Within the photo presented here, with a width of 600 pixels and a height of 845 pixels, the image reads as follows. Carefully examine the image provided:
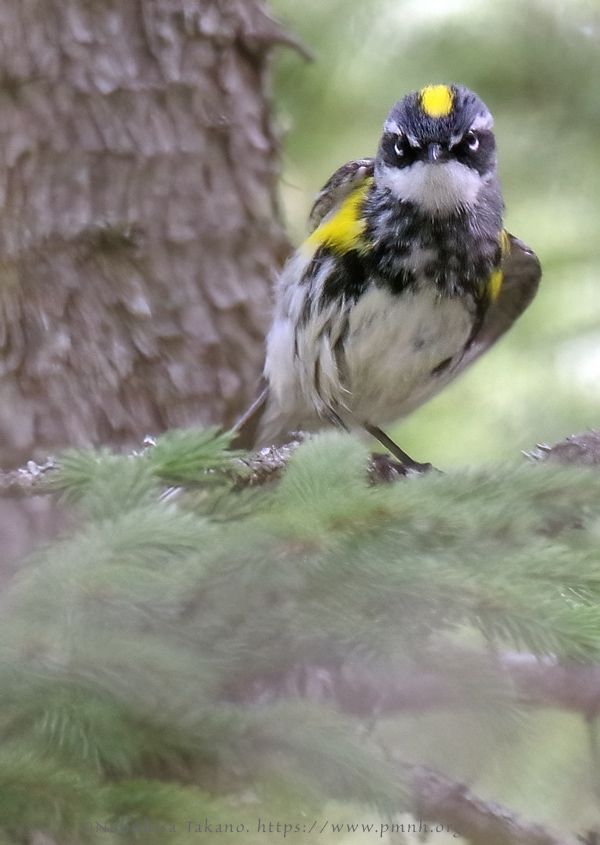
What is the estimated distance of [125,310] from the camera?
2.89 metres

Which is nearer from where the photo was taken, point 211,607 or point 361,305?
point 211,607

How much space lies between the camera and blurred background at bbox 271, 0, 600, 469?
10.8ft

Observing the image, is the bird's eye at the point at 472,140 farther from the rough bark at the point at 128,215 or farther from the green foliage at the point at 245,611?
the green foliage at the point at 245,611

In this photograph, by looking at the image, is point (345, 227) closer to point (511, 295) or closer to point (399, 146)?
point (399, 146)

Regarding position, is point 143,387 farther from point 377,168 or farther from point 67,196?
point 377,168

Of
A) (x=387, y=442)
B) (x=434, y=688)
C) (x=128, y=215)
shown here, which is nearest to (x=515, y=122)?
(x=387, y=442)

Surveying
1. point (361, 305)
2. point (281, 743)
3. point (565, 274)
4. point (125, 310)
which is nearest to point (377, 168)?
point (361, 305)

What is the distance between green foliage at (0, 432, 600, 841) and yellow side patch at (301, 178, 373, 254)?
4.79 feet

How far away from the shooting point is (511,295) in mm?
3150

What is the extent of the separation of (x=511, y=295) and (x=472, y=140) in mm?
811

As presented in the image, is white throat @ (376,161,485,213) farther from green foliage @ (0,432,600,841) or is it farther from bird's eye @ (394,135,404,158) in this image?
green foliage @ (0,432,600,841)

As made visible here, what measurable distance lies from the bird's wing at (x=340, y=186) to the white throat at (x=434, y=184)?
236 mm

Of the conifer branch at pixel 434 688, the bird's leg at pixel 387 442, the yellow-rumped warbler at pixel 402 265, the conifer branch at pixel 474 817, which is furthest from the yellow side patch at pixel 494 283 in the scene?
the conifer branch at pixel 474 817

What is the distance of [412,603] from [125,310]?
1946 mm
